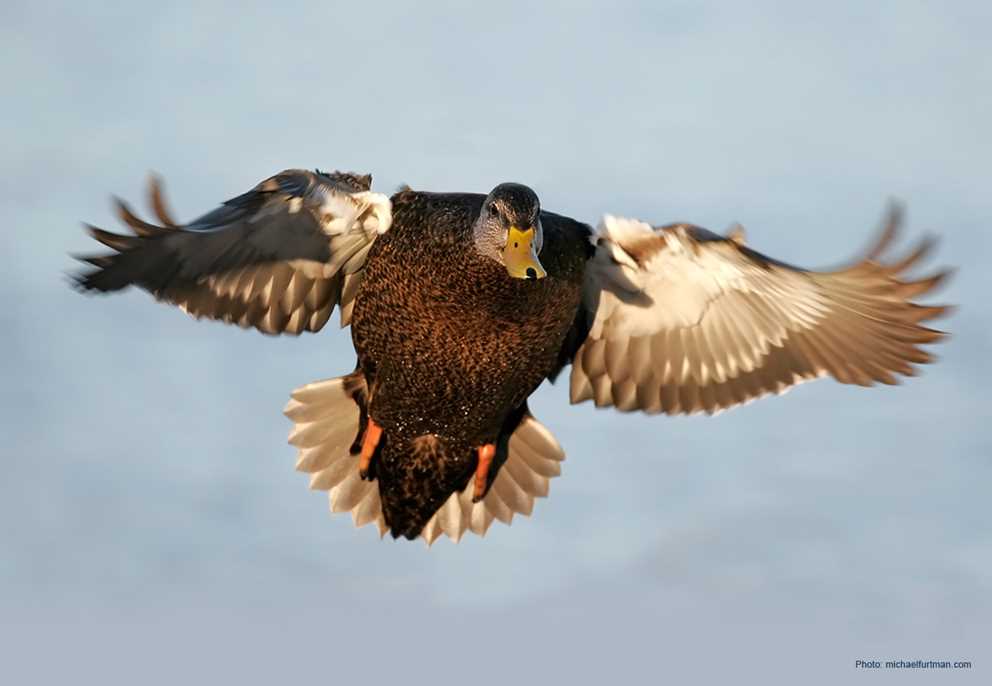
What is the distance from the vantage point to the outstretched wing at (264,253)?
25.2 feet

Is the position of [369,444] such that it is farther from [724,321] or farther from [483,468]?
[724,321]

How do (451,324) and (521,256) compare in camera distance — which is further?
(451,324)

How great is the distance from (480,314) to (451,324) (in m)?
0.15

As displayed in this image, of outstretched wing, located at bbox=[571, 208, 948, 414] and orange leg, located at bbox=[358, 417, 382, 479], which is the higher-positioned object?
outstretched wing, located at bbox=[571, 208, 948, 414]

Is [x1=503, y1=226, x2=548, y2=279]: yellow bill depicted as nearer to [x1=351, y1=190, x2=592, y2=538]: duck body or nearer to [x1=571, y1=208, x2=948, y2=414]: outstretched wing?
[x1=351, y1=190, x2=592, y2=538]: duck body

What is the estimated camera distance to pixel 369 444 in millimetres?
8703

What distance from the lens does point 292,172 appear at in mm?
7961

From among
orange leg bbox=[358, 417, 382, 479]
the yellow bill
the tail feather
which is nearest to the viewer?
the yellow bill

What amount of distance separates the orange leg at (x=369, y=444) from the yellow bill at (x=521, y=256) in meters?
1.37

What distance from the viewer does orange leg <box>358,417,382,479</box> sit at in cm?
862

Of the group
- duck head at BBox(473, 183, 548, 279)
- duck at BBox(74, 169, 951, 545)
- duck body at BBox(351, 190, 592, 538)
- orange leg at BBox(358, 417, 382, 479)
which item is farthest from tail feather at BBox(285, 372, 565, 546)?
duck head at BBox(473, 183, 548, 279)

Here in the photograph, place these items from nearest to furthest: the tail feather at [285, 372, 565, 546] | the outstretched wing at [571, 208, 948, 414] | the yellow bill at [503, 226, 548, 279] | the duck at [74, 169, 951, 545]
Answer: the yellow bill at [503, 226, 548, 279] → the duck at [74, 169, 951, 545] → the outstretched wing at [571, 208, 948, 414] → the tail feather at [285, 372, 565, 546]

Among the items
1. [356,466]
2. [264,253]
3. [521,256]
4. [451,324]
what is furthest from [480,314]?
[356,466]

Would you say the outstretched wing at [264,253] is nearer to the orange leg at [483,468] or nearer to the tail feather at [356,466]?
the tail feather at [356,466]
